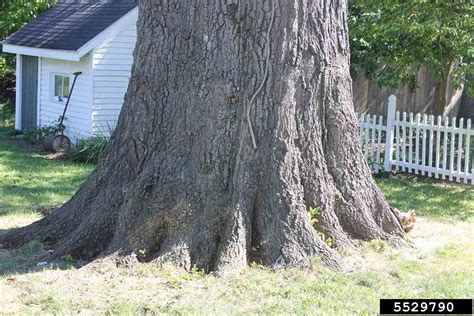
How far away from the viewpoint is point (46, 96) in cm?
1944

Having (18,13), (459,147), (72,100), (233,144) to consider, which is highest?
(18,13)

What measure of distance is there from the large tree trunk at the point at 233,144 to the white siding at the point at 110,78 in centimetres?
987

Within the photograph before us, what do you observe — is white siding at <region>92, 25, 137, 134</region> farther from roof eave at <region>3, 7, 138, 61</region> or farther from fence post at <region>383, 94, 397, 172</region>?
fence post at <region>383, 94, 397, 172</region>

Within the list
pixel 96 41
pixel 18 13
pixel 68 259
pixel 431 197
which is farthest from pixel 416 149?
Answer: pixel 18 13

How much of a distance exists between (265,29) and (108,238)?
258cm

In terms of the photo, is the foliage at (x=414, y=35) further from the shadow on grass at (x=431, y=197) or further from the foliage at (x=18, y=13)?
the foliage at (x=18, y=13)

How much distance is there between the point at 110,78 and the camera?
1764 centimetres

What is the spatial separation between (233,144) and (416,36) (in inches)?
314

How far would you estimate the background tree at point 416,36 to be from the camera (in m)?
13.3

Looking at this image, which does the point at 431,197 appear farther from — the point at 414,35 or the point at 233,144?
the point at 233,144

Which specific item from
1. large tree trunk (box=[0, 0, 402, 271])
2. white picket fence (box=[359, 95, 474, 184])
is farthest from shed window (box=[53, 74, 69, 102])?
large tree trunk (box=[0, 0, 402, 271])

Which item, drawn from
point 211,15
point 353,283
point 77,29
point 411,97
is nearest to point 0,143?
point 77,29

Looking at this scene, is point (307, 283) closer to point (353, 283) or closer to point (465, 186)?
point (353, 283)

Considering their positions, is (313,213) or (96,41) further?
(96,41)
